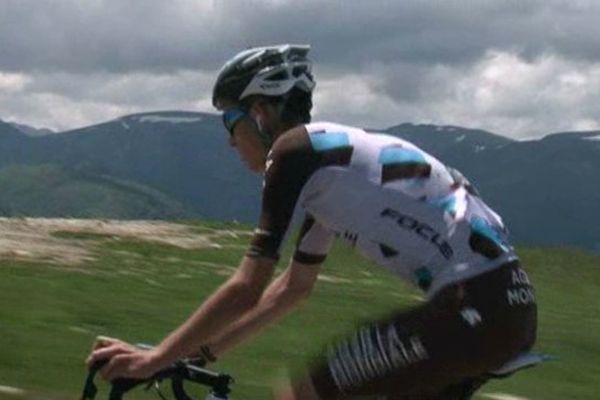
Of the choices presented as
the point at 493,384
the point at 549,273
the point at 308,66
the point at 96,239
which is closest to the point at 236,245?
the point at 96,239

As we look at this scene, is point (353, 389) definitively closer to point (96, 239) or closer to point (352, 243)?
point (352, 243)

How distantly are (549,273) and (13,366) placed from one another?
37192mm

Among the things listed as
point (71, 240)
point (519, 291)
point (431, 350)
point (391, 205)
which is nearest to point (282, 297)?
point (391, 205)

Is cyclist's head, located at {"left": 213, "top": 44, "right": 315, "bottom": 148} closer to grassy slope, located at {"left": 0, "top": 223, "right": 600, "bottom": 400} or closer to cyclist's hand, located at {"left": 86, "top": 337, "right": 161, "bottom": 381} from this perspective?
grassy slope, located at {"left": 0, "top": 223, "right": 600, "bottom": 400}

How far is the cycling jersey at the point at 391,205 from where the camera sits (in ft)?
16.2

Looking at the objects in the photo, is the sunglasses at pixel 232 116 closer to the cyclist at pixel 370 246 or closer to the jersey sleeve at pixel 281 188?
the cyclist at pixel 370 246

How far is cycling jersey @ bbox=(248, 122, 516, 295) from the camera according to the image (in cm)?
493

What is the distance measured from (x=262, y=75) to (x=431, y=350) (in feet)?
3.99

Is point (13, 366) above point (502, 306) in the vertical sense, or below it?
below

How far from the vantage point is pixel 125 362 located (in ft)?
15.1

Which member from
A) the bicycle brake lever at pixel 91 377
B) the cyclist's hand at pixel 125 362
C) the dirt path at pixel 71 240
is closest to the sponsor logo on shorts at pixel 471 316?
the cyclist's hand at pixel 125 362

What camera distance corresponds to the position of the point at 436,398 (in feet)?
16.1

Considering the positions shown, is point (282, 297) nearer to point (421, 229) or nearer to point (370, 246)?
point (370, 246)

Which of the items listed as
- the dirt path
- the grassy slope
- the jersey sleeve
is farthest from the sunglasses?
the dirt path
